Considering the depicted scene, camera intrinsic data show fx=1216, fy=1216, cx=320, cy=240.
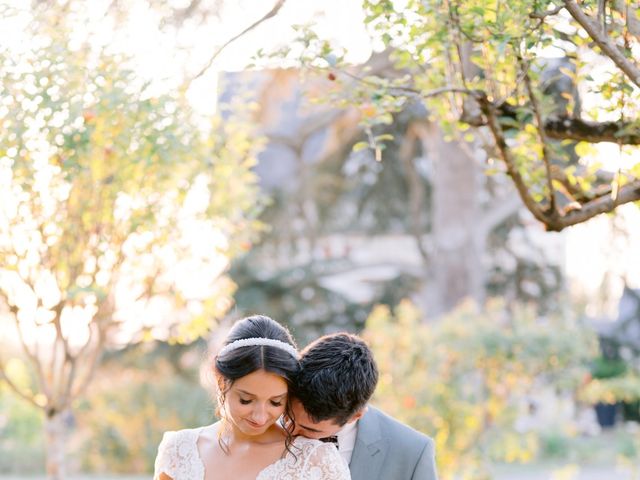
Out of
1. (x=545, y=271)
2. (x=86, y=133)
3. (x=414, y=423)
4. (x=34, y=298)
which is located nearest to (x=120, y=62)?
(x=86, y=133)

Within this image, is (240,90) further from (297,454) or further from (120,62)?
(297,454)

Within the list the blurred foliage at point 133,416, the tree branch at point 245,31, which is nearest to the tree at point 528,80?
the tree branch at point 245,31

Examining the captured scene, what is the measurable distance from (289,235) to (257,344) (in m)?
14.2

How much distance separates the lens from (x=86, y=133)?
541cm

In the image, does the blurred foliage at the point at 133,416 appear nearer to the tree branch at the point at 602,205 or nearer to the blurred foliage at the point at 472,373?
the blurred foliage at the point at 472,373

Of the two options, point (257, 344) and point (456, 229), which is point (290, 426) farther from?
point (456, 229)

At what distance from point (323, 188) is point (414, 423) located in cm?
744

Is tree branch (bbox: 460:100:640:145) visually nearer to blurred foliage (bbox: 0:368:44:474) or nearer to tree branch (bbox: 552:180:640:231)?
tree branch (bbox: 552:180:640:231)

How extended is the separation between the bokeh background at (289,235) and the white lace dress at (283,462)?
8.2 inches

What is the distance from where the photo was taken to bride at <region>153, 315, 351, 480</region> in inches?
124

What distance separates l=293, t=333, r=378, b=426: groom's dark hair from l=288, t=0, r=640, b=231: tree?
3.96ft

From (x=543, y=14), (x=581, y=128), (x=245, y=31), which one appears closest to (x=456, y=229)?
(x=245, y=31)

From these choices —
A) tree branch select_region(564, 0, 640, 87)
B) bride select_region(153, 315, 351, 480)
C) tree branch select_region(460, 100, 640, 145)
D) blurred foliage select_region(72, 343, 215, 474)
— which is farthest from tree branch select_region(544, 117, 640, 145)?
blurred foliage select_region(72, 343, 215, 474)

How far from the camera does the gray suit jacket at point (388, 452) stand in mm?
3979
